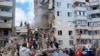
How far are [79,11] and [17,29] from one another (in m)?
15.6

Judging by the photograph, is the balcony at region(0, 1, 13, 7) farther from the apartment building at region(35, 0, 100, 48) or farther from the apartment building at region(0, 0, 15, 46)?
the apartment building at region(35, 0, 100, 48)

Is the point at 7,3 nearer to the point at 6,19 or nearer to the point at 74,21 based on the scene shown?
the point at 6,19

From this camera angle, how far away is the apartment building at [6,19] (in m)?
55.0

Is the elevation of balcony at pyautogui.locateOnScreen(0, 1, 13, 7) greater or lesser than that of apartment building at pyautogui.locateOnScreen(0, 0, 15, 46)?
greater

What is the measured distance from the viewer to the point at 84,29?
69.3m

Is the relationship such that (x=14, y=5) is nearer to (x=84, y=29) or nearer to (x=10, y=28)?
(x=10, y=28)

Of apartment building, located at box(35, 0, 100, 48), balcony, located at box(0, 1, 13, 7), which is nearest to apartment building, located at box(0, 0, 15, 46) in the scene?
balcony, located at box(0, 1, 13, 7)

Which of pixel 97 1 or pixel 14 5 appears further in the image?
pixel 97 1

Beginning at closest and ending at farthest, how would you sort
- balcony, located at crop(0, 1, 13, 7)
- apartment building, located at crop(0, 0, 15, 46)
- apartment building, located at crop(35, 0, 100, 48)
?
1. apartment building, located at crop(0, 0, 15, 46)
2. balcony, located at crop(0, 1, 13, 7)
3. apartment building, located at crop(35, 0, 100, 48)

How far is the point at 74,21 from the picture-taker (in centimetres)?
6856

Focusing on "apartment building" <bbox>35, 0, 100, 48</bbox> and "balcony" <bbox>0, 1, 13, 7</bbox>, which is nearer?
"balcony" <bbox>0, 1, 13, 7</bbox>

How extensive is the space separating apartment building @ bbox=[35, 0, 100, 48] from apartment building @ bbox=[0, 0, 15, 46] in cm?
1155

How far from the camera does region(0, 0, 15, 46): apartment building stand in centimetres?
5497

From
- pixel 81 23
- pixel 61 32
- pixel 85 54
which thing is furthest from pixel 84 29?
pixel 85 54
